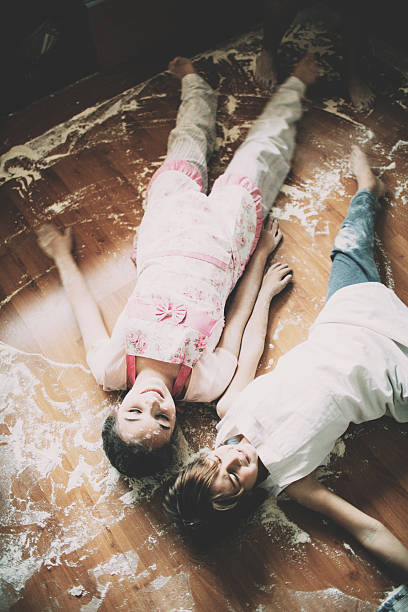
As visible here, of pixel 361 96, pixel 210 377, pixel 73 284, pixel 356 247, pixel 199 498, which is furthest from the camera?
pixel 361 96

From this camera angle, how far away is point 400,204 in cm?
136

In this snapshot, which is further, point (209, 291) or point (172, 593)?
point (209, 291)

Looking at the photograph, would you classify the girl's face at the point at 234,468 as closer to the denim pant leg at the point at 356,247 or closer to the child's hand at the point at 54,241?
the denim pant leg at the point at 356,247

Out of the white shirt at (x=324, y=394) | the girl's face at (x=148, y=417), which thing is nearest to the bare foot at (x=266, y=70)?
the white shirt at (x=324, y=394)

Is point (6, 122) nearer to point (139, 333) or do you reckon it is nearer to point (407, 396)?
point (139, 333)

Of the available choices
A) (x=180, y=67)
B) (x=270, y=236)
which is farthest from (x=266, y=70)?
(x=270, y=236)

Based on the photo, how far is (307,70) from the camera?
1536 millimetres

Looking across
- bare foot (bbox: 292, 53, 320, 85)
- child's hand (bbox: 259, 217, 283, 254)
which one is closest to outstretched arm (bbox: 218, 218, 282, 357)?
child's hand (bbox: 259, 217, 283, 254)

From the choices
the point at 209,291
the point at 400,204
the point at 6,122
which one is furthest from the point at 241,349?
the point at 6,122

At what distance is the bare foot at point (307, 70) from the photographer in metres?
1.53

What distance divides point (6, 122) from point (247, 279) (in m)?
1.18

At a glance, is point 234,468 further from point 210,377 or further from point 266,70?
point 266,70

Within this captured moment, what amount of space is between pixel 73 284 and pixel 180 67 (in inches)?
36.7

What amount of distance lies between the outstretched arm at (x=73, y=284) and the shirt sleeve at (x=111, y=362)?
0.18 ft
